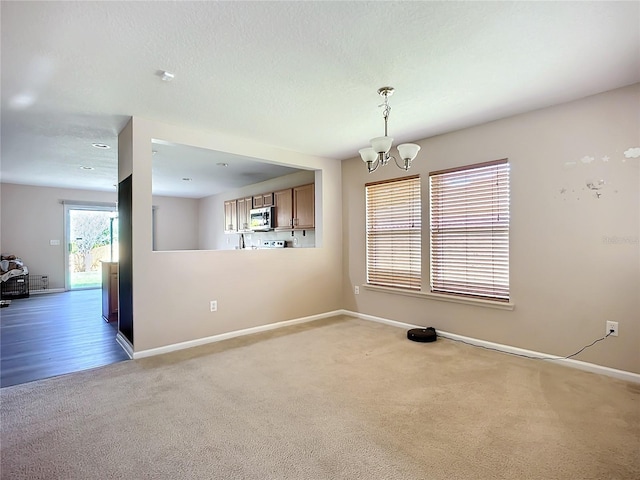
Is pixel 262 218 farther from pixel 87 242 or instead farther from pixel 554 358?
pixel 87 242

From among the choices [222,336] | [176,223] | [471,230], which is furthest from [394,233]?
[176,223]

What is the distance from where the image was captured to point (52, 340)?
13.1ft

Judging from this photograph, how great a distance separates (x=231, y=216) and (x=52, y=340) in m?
4.31

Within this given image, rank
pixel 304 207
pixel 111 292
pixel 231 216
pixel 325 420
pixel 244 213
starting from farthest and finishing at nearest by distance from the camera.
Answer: pixel 231 216 < pixel 244 213 < pixel 304 207 < pixel 111 292 < pixel 325 420

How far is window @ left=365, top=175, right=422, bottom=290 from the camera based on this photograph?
170 inches

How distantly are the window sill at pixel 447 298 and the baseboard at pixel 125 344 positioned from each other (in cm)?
308

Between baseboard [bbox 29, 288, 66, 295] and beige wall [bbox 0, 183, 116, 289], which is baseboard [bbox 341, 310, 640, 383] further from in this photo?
beige wall [bbox 0, 183, 116, 289]

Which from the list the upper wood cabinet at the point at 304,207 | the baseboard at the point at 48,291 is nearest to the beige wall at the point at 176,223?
the baseboard at the point at 48,291

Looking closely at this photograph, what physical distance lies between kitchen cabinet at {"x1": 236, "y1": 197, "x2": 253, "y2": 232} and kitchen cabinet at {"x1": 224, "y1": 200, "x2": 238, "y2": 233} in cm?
16

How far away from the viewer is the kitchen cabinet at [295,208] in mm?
5359

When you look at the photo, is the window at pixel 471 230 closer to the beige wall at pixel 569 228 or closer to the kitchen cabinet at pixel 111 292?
the beige wall at pixel 569 228

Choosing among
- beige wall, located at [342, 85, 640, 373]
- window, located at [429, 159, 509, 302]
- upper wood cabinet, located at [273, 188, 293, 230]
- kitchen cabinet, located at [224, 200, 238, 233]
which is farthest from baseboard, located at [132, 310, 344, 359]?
kitchen cabinet, located at [224, 200, 238, 233]

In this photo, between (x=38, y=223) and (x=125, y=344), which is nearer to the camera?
(x=125, y=344)

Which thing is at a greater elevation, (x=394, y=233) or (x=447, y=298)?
(x=394, y=233)
